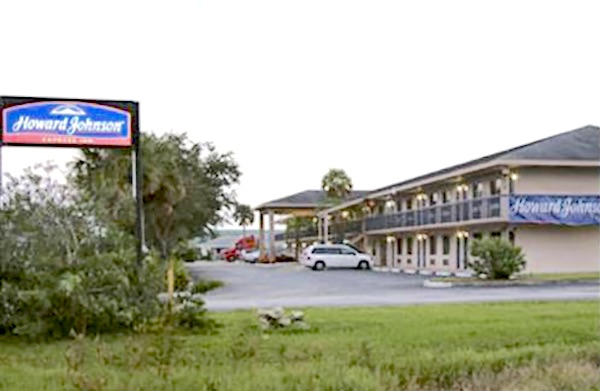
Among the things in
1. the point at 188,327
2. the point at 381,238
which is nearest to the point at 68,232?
the point at 188,327

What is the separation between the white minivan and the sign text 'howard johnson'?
113ft

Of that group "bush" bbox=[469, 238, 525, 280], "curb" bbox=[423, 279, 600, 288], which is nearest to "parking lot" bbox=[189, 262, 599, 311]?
"curb" bbox=[423, 279, 600, 288]

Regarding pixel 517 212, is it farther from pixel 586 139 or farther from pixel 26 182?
pixel 26 182

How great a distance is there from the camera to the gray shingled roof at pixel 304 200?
74.2 meters

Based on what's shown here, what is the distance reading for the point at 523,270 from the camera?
37.9m

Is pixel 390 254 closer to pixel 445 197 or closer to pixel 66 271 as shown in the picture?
pixel 445 197

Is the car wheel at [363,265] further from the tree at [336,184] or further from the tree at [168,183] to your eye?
the tree at [336,184]

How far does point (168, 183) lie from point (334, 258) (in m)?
15.6

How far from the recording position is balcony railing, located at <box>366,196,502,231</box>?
39.7 meters

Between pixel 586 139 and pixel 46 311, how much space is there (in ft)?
108

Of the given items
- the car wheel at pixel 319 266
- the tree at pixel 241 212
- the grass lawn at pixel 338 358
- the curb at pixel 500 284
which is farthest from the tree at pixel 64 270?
the tree at pixel 241 212

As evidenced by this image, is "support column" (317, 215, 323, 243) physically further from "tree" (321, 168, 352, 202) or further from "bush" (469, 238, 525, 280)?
→ "bush" (469, 238, 525, 280)

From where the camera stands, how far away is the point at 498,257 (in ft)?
109

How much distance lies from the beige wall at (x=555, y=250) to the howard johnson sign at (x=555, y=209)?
116cm
